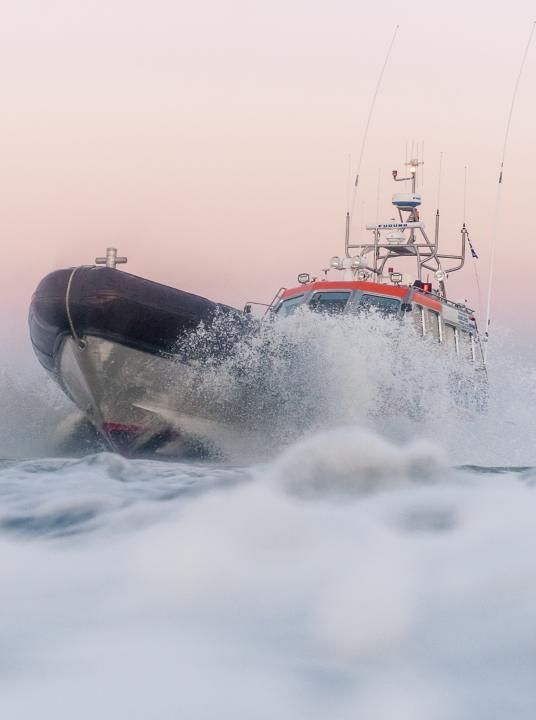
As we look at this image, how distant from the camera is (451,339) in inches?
398

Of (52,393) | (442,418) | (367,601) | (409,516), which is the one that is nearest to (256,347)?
(442,418)

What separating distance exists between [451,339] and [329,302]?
1361 mm

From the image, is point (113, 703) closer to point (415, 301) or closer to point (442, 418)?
point (442, 418)

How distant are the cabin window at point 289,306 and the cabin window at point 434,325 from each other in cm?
133

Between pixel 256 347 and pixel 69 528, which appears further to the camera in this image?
pixel 256 347

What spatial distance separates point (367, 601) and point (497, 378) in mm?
8334

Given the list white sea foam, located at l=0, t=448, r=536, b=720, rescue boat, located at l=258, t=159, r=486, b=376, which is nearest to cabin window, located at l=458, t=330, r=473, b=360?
rescue boat, located at l=258, t=159, r=486, b=376

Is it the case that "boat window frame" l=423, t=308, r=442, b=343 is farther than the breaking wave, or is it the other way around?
"boat window frame" l=423, t=308, r=442, b=343

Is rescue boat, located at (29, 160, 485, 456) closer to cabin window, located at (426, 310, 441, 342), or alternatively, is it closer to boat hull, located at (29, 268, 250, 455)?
boat hull, located at (29, 268, 250, 455)

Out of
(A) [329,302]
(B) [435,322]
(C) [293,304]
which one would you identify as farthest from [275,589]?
(C) [293,304]

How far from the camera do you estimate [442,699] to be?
7.95 ft

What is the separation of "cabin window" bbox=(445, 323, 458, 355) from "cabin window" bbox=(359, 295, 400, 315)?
776mm

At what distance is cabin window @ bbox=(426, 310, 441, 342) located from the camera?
9.71 m

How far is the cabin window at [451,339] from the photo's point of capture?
9.97 meters
